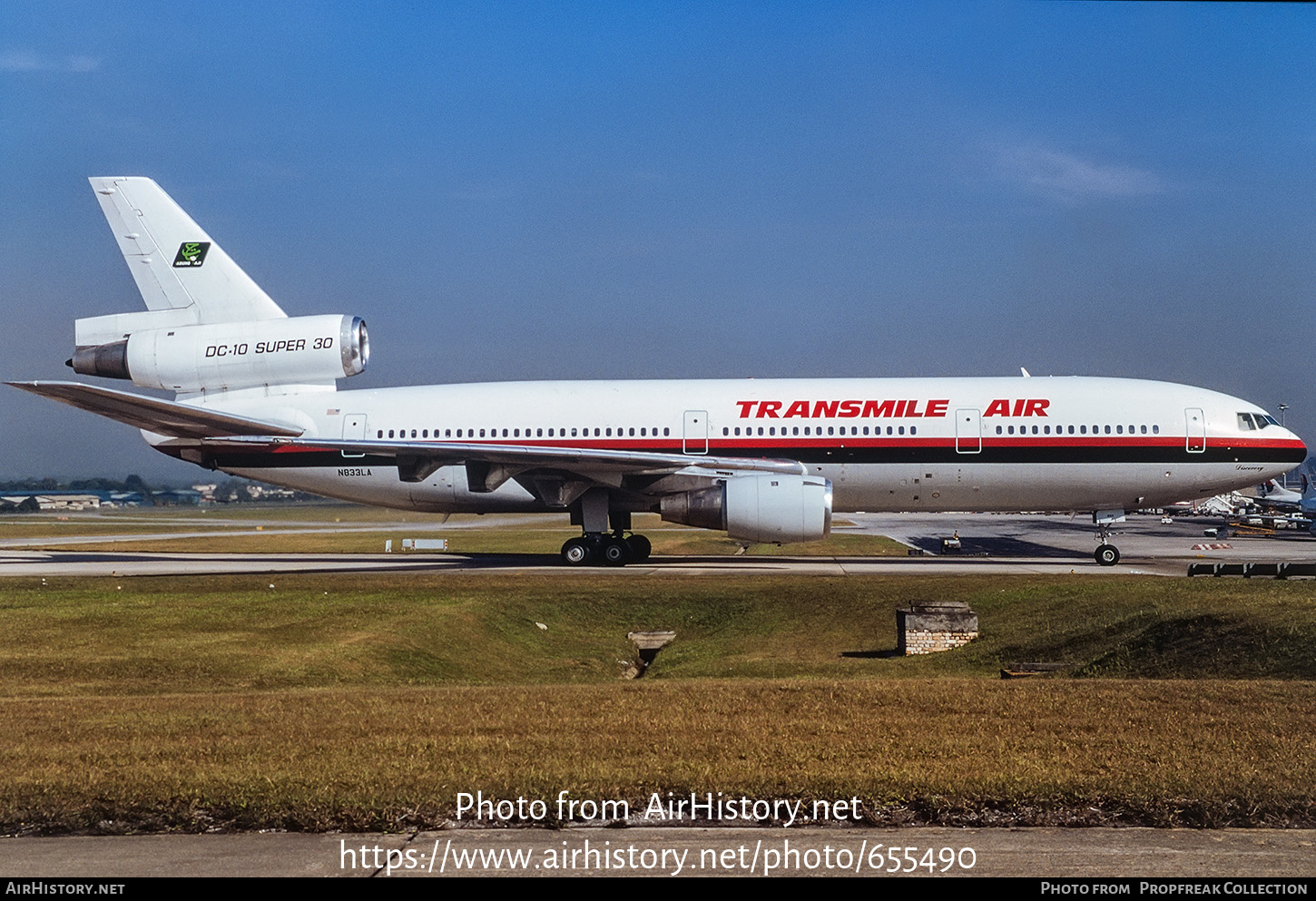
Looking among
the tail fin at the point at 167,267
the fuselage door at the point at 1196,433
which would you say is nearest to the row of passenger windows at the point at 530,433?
the tail fin at the point at 167,267

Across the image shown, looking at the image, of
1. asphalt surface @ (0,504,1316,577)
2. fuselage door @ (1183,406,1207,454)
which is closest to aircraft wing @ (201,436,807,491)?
asphalt surface @ (0,504,1316,577)

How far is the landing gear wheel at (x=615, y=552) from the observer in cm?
2711

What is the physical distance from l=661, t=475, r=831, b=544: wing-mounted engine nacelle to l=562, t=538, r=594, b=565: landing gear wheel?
3.60m

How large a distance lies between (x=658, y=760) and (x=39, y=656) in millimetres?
10226

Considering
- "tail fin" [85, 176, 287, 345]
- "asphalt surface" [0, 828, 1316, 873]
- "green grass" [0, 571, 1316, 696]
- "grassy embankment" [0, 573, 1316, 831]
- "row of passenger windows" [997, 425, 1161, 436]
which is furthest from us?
"tail fin" [85, 176, 287, 345]

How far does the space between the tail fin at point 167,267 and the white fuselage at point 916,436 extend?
384 cm

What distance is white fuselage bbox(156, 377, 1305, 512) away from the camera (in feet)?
85.8

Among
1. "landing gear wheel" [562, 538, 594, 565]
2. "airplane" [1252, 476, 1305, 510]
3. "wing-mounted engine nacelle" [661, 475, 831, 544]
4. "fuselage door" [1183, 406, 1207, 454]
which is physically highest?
"fuselage door" [1183, 406, 1207, 454]

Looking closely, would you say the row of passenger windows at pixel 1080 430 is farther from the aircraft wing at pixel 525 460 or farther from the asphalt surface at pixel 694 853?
the asphalt surface at pixel 694 853

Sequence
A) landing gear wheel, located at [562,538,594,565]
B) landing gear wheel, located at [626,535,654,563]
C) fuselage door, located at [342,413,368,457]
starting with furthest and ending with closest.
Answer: landing gear wheel, located at [626,535,654,563]
fuselage door, located at [342,413,368,457]
landing gear wheel, located at [562,538,594,565]

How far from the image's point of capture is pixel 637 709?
9930mm

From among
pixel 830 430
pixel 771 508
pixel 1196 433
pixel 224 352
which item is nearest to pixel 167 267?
pixel 224 352

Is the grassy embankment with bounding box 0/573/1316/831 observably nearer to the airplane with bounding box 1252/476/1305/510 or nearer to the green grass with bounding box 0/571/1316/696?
the green grass with bounding box 0/571/1316/696
